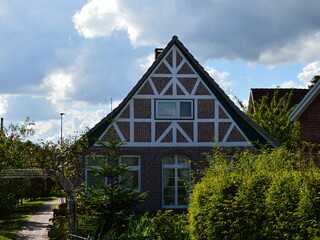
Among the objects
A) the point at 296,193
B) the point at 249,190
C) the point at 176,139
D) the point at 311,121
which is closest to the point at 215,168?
the point at 249,190

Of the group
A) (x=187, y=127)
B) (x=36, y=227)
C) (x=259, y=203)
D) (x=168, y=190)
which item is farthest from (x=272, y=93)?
(x=259, y=203)

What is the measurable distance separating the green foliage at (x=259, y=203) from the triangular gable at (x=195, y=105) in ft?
33.9

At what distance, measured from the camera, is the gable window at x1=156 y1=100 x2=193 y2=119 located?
68.8ft

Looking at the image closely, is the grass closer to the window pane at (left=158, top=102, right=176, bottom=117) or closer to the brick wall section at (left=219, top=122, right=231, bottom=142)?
the window pane at (left=158, top=102, right=176, bottom=117)

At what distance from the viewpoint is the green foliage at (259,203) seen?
7391mm

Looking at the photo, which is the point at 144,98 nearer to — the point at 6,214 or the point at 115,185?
the point at 115,185

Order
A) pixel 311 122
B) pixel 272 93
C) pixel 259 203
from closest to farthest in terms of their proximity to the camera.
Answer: pixel 259 203, pixel 311 122, pixel 272 93

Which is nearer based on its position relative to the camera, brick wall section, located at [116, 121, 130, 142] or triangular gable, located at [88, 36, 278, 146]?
brick wall section, located at [116, 121, 130, 142]

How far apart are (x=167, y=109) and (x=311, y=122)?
6.83 m

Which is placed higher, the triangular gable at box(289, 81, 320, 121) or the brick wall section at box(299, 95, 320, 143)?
the triangular gable at box(289, 81, 320, 121)

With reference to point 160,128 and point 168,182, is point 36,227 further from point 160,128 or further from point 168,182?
point 160,128

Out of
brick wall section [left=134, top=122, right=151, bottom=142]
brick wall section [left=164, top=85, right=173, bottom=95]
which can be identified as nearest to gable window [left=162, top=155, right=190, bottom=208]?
brick wall section [left=134, top=122, right=151, bottom=142]

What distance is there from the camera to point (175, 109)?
2103cm

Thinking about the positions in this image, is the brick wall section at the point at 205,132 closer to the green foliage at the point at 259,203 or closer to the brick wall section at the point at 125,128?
the brick wall section at the point at 125,128
